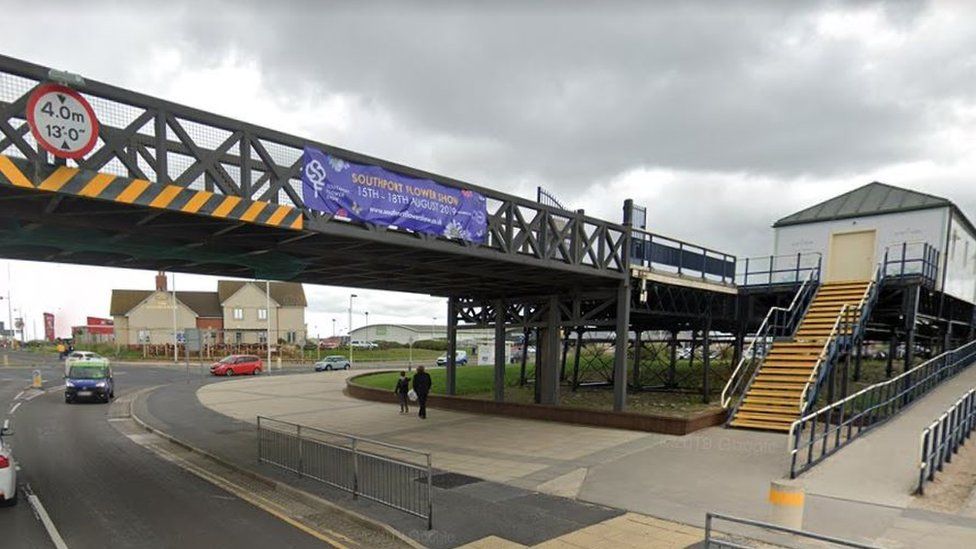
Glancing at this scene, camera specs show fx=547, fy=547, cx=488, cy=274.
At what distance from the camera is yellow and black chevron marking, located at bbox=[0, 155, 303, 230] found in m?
6.35

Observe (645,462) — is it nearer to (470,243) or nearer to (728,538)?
(728,538)

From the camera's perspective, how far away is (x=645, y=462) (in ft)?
36.9

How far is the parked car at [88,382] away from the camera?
22750 millimetres

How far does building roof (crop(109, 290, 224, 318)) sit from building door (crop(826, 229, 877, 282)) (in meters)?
73.0

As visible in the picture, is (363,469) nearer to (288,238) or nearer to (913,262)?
(288,238)

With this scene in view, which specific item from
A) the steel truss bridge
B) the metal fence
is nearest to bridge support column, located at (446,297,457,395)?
the steel truss bridge

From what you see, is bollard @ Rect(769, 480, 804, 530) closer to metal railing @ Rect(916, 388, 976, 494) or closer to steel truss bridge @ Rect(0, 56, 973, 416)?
metal railing @ Rect(916, 388, 976, 494)

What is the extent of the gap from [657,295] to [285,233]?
12757 millimetres

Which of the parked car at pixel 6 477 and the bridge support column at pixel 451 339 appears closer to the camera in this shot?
the parked car at pixel 6 477

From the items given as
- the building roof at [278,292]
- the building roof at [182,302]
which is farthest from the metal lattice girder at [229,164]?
the building roof at [182,302]

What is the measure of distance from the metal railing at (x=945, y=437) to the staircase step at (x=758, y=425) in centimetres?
333

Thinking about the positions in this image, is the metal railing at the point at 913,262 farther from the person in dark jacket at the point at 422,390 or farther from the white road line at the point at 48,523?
the white road line at the point at 48,523

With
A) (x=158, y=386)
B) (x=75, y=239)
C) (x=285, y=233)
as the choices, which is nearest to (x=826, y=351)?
(x=285, y=233)

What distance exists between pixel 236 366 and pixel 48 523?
122 feet
